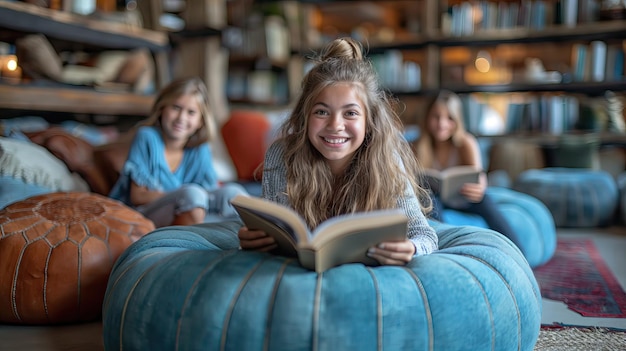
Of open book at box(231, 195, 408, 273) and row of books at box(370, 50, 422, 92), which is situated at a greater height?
row of books at box(370, 50, 422, 92)

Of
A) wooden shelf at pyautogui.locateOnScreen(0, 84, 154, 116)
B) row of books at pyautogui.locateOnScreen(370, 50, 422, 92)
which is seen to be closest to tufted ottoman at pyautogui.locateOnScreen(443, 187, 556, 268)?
wooden shelf at pyautogui.locateOnScreen(0, 84, 154, 116)

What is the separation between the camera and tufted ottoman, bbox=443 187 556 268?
2.79 meters

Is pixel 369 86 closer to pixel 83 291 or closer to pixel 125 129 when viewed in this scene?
pixel 83 291

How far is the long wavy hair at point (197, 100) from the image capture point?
282 cm

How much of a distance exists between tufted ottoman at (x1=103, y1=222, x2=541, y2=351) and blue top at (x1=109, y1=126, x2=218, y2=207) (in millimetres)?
1277

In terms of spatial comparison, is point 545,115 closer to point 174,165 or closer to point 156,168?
point 174,165

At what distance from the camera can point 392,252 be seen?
56.0 inches

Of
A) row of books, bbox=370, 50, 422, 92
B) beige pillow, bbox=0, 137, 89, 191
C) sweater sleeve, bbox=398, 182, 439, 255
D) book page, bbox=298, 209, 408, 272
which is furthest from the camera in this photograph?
row of books, bbox=370, 50, 422, 92

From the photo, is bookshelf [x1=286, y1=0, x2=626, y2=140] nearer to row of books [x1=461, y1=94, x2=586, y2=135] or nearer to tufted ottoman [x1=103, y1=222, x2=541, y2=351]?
row of books [x1=461, y1=94, x2=586, y2=135]

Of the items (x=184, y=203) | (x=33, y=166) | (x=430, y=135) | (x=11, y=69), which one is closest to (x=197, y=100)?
(x=184, y=203)

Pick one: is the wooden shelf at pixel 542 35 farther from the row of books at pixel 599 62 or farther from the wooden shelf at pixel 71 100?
the wooden shelf at pixel 71 100

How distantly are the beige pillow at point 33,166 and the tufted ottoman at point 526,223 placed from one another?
1.69 m

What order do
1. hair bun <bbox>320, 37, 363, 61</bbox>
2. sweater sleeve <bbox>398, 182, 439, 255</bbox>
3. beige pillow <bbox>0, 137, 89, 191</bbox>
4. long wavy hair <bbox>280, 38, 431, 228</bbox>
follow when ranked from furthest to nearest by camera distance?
beige pillow <bbox>0, 137, 89, 191</bbox> < hair bun <bbox>320, 37, 363, 61</bbox> < long wavy hair <bbox>280, 38, 431, 228</bbox> < sweater sleeve <bbox>398, 182, 439, 255</bbox>

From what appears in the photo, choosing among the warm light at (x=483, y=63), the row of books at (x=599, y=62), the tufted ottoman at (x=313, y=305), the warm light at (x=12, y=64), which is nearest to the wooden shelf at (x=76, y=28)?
the warm light at (x=12, y=64)
